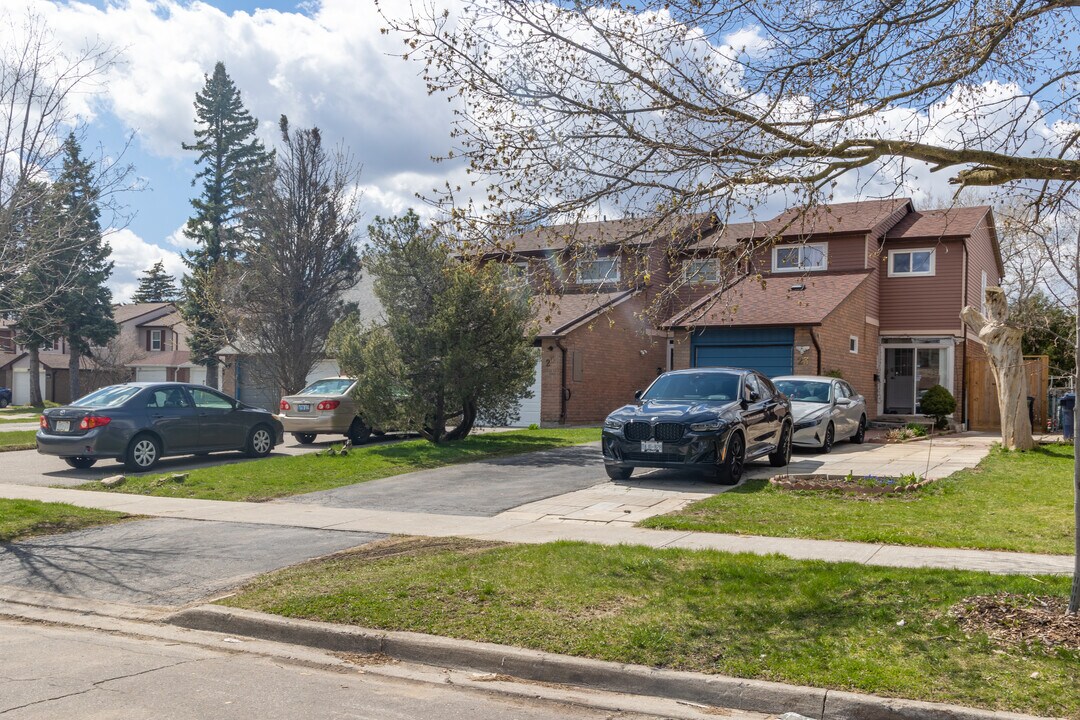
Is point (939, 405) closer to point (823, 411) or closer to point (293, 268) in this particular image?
point (823, 411)

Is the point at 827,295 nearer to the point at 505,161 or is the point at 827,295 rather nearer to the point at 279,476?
the point at 279,476

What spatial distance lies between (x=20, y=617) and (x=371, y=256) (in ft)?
38.3

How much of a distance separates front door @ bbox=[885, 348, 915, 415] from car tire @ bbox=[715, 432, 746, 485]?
58.7ft

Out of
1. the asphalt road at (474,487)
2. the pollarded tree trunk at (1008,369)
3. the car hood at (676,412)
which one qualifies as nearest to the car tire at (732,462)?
the car hood at (676,412)

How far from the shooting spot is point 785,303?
24562mm

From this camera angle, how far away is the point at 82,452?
15820mm

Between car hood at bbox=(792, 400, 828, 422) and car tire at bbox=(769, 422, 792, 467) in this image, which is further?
car hood at bbox=(792, 400, 828, 422)

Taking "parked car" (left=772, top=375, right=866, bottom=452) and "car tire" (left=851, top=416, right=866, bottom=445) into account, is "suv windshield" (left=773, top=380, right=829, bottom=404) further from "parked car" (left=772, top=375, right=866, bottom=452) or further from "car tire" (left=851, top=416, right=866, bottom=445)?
"car tire" (left=851, top=416, right=866, bottom=445)

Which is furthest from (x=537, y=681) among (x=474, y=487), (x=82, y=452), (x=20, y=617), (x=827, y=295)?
(x=827, y=295)

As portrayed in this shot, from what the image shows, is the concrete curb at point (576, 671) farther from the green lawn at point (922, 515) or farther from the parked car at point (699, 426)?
the parked car at point (699, 426)

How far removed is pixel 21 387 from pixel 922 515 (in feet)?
210

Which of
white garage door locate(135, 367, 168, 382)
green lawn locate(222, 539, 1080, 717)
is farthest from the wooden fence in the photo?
white garage door locate(135, 367, 168, 382)

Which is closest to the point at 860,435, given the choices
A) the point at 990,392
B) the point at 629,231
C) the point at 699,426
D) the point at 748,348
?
the point at 748,348

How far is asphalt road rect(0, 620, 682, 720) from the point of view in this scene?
508 cm
